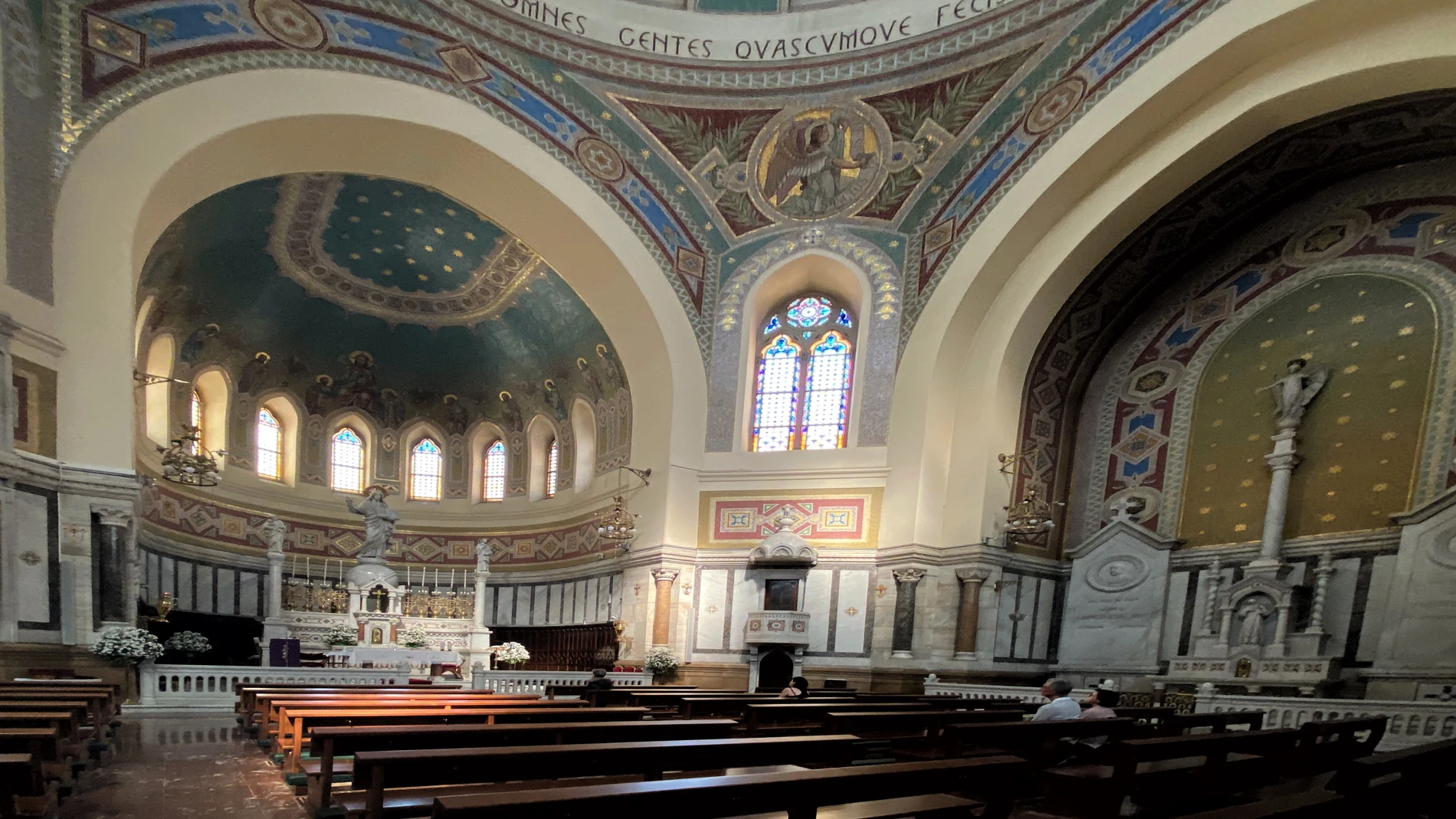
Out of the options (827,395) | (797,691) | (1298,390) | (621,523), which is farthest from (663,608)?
(1298,390)

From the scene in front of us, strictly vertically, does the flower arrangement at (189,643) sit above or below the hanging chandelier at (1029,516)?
below

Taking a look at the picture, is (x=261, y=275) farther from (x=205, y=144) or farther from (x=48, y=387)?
(x=48, y=387)

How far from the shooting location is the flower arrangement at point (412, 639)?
16.8 meters

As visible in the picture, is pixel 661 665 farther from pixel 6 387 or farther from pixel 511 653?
pixel 6 387

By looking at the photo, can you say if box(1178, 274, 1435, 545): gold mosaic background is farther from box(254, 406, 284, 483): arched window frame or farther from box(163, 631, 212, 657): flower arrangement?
box(254, 406, 284, 483): arched window frame

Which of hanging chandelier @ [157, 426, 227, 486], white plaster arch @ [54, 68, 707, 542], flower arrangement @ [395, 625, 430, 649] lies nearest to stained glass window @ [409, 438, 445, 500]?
flower arrangement @ [395, 625, 430, 649]

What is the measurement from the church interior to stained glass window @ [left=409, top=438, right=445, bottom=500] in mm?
3138

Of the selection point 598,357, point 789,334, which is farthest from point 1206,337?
point 598,357

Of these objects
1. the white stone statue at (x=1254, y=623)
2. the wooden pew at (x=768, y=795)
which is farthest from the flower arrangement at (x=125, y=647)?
the white stone statue at (x=1254, y=623)

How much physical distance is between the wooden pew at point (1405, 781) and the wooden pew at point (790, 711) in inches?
162

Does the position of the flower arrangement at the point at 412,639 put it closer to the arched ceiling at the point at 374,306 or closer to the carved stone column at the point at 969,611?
the arched ceiling at the point at 374,306

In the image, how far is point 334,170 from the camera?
52.8 ft

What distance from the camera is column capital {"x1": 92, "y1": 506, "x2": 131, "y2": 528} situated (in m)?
11.6

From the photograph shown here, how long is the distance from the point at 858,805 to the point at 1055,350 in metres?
14.5
